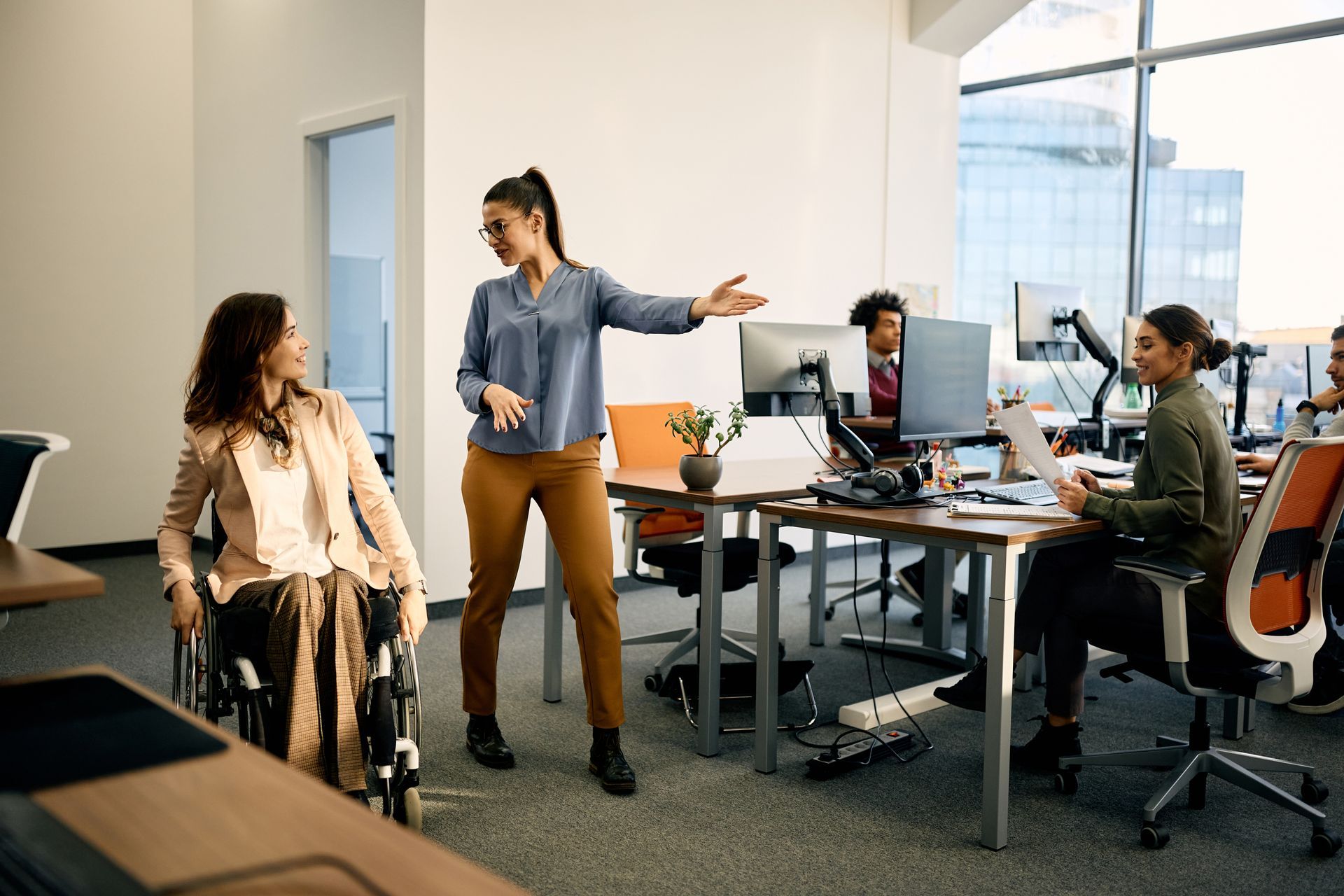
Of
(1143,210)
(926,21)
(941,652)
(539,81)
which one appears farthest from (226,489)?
(1143,210)

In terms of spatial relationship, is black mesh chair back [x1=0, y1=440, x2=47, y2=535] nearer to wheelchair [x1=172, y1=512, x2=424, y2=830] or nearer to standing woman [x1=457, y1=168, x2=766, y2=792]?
wheelchair [x1=172, y1=512, x2=424, y2=830]

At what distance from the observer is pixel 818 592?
4387 millimetres

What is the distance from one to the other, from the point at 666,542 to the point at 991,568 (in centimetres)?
149

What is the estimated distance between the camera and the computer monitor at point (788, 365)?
329 centimetres

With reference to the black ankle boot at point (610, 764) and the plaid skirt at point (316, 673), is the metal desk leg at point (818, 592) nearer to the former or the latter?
the black ankle boot at point (610, 764)

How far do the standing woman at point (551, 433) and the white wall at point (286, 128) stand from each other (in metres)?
1.74

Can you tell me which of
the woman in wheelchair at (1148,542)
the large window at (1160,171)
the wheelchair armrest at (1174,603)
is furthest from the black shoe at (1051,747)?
the large window at (1160,171)

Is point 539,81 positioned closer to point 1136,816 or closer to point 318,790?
point 1136,816

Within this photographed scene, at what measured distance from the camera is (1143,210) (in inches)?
271

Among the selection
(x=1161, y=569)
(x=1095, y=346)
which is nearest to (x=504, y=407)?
(x=1161, y=569)

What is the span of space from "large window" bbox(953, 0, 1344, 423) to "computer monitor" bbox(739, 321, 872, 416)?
330 cm

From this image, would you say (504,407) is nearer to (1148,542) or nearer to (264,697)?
(264,697)

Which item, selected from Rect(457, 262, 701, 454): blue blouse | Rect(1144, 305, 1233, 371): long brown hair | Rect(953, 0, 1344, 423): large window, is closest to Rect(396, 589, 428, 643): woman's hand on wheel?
Rect(457, 262, 701, 454): blue blouse

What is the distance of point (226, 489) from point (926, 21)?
5511 mm
